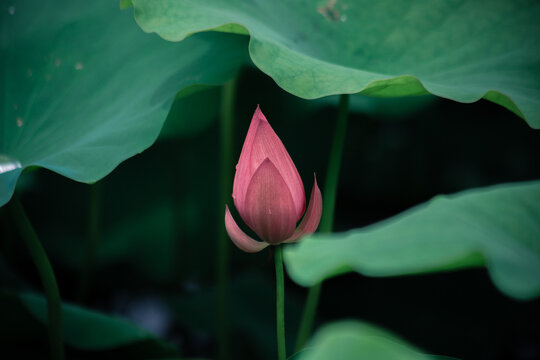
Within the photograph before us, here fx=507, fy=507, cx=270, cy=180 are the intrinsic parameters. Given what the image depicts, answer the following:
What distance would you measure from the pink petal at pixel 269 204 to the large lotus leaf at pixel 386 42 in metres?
0.16

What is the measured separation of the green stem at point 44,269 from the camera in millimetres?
656

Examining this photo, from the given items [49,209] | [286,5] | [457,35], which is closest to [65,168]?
[286,5]

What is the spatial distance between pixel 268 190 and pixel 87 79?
1.37 ft

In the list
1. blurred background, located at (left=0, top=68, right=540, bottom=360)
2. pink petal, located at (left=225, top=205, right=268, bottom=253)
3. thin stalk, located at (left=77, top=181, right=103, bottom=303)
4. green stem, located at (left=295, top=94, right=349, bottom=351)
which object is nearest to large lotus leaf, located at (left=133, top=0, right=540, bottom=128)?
green stem, located at (left=295, top=94, right=349, bottom=351)

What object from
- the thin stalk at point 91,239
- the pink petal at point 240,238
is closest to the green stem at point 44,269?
the pink petal at point 240,238

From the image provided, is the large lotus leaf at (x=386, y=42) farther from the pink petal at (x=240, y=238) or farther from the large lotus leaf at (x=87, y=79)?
the pink petal at (x=240, y=238)

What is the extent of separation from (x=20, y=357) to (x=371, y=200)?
1.25 m

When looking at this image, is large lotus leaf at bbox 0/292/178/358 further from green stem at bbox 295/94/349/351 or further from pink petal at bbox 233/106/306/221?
pink petal at bbox 233/106/306/221

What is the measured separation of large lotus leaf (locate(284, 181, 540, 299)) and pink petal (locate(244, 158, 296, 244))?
0.12 metres

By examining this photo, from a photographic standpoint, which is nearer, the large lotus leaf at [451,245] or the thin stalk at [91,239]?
the large lotus leaf at [451,245]

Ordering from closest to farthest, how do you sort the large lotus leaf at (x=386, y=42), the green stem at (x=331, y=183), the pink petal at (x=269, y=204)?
the pink petal at (x=269, y=204)
the large lotus leaf at (x=386, y=42)
the green stem at (x=331, y=183)

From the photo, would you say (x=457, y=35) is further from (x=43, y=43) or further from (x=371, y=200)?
(x=371, y=200)

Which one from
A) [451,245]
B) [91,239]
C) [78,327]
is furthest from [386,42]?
[91,239]

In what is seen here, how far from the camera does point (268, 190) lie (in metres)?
0.52
